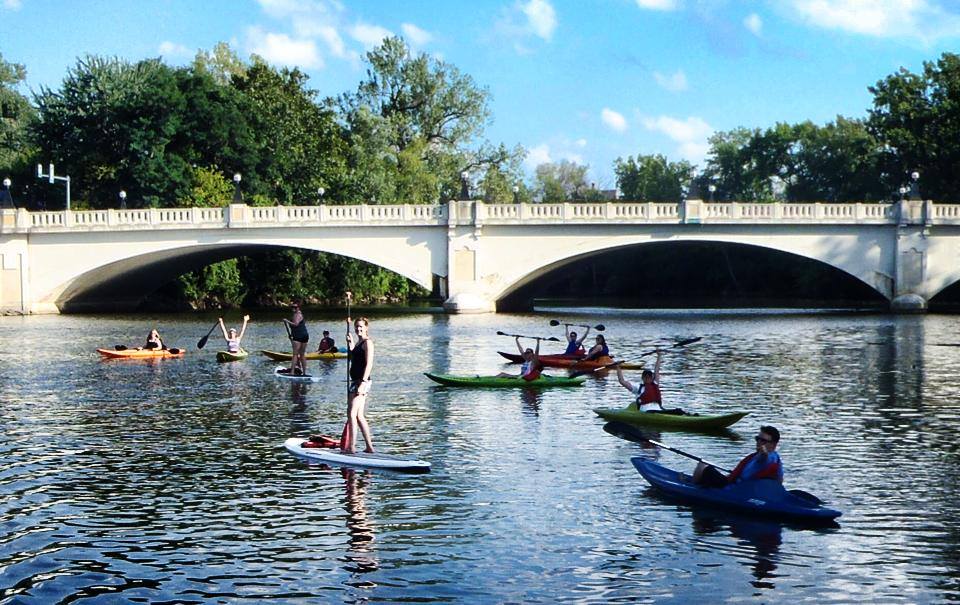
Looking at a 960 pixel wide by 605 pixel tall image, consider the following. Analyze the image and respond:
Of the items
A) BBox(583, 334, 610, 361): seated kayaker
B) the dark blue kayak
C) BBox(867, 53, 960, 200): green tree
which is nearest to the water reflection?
the dark blue kayak

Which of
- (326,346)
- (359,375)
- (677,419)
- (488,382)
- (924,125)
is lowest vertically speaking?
(677,419)

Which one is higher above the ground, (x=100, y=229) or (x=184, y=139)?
(x=184, y=139)

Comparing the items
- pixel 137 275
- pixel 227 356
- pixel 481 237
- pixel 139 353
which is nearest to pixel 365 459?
pixel 227 356

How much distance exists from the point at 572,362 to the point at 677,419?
41.8 feet

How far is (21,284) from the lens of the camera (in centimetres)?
6425

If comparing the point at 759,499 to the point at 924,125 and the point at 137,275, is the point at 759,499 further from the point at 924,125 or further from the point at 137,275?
the point at 924,125

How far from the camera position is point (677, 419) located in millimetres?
21828

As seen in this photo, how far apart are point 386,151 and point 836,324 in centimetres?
4074

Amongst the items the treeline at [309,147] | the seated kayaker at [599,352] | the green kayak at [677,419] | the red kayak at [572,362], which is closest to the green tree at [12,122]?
the treeline at [309,147]

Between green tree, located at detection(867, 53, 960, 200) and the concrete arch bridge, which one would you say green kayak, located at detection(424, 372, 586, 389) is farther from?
green tree, located at detection(867, 53, 960, 200)

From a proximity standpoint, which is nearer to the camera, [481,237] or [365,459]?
[365,459]

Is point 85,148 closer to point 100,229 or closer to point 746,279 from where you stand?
point 100,229

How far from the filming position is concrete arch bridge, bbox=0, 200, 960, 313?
201ft

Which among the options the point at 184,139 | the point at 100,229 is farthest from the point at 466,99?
the point at 100,229
